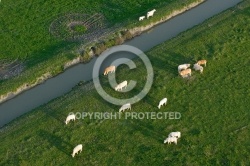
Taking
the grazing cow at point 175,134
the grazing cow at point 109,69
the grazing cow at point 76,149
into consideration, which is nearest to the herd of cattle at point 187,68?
the grazing cow at point 109,69

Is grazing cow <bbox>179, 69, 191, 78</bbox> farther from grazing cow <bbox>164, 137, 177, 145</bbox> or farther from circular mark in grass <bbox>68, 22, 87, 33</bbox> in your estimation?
circular mark in grass <bbox>68, 22, 87, 33</bbox>

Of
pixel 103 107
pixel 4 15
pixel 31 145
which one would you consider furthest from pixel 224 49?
pixel 4 15

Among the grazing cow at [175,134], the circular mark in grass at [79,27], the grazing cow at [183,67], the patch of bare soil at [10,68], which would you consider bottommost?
the grazing cow at [175,134]

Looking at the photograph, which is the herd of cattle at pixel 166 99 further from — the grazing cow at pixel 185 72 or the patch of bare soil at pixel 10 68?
the patch of bare soil at pixel 10 68

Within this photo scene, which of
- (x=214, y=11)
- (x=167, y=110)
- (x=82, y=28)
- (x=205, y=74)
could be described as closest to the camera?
(x=167, y=110)

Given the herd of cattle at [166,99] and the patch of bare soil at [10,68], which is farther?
the patch of bare soil at [10,68]

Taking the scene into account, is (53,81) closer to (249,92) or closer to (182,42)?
(182,42)
